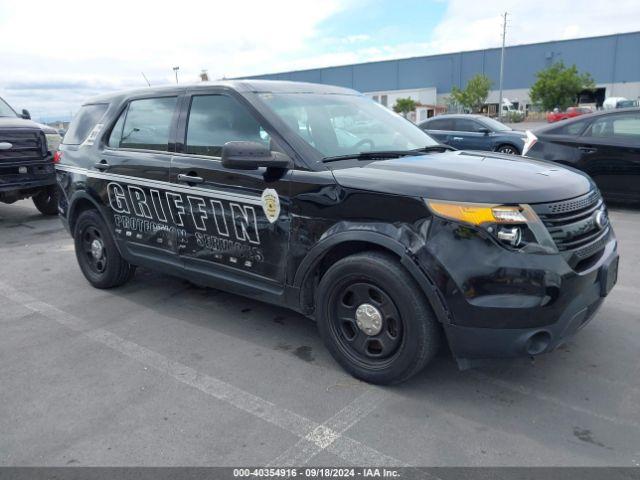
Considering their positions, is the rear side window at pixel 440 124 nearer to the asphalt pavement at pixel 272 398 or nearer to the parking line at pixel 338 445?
the asphalt pavement at pixel 272 398

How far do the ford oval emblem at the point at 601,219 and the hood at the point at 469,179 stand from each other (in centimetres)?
17

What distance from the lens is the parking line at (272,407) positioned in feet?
8.67

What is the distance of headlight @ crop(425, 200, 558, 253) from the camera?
2711mm

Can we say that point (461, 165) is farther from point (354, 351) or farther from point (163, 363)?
point (163, 363)

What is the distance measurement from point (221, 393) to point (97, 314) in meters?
1.91

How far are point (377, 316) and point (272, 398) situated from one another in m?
0.78

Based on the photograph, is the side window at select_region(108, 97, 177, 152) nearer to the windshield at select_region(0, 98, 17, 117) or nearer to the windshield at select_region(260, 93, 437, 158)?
the windshield at select_region(260, 93, 437, 158)

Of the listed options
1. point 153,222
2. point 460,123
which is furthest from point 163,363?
point 460,123

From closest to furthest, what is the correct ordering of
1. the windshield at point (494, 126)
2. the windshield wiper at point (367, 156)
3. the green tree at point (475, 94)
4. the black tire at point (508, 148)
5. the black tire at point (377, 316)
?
the black tire at point (377, 316) → the windshield wiper at point (367, 156) → the black tire at point (508, 148) → the windshield at point (494, 126) → the green tree at point (475, 94)

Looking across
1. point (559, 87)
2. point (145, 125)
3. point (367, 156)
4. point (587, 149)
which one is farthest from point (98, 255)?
point (559, 87)

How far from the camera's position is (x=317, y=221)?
129 inches

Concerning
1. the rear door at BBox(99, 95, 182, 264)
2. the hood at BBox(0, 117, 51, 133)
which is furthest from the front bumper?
the hood at BBox(0, 117, 51, 133)

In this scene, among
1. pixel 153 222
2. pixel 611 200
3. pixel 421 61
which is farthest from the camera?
pixel 421 61

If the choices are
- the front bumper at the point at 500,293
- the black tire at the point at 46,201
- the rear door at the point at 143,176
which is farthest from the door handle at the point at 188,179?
the black tire at the point at 46,201
